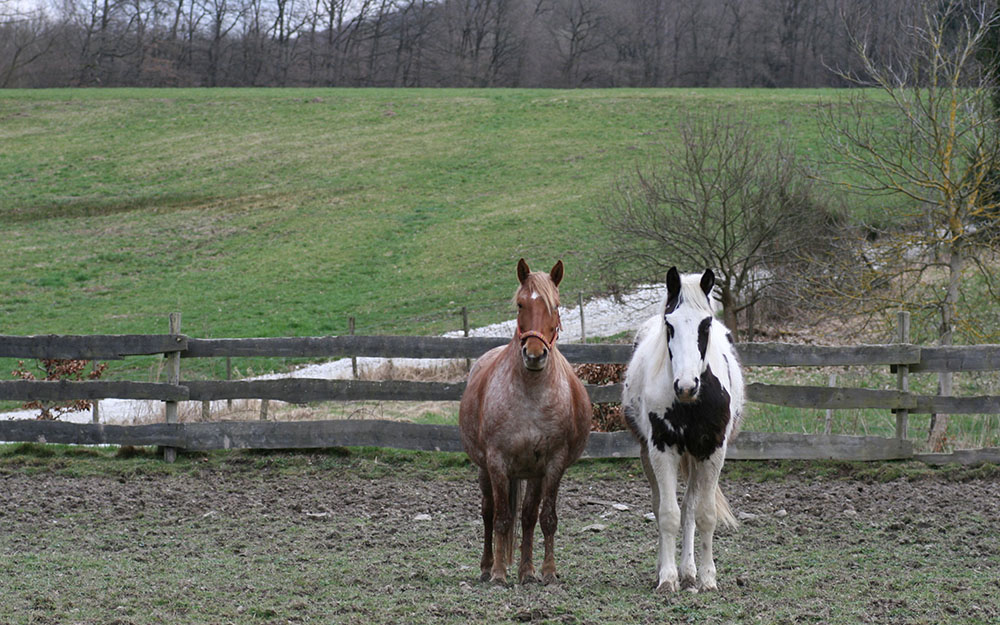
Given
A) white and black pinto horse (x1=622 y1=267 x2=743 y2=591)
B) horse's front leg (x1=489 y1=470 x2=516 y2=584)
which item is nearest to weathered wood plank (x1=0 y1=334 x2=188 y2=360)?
horse's front leg (x1=489 y1=470 x2=516 y2=584)

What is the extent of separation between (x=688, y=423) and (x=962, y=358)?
14.0 ft

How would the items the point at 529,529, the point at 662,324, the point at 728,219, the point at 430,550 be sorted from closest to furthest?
1. the point at 529,529
2. the point at 662,324
3. the point at 430,550
4. the point at 728,219

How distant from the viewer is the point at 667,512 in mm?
5301

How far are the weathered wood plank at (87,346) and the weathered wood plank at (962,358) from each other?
711cm

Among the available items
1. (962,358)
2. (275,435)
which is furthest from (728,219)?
(275,435)

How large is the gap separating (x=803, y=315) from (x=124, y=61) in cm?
5036

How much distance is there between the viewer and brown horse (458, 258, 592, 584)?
526cm

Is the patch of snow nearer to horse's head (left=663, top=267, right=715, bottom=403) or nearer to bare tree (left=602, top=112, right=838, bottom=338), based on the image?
bare tree (left=602, top=112, right=838, bottom=338)

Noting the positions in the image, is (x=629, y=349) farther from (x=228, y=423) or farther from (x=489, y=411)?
(x=228, y=423)

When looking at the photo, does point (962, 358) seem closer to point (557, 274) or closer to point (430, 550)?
point (557, 274)

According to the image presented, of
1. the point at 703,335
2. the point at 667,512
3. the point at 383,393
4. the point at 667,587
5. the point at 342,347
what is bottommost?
the point at 667,587

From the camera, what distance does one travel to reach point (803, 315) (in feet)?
64.1

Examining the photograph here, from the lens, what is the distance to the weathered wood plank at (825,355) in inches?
324

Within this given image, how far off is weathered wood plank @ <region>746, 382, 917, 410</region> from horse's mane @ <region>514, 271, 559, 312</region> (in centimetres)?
360
